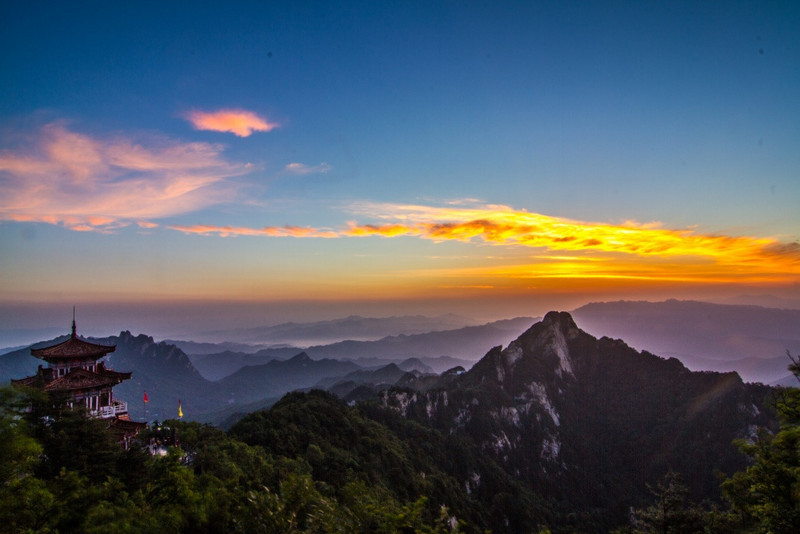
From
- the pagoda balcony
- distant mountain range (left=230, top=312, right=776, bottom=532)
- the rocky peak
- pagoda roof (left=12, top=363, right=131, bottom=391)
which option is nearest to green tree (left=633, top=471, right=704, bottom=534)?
distant mountain range (left=230, top=312, right=776, bottom=532)

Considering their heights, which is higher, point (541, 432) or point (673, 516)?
point (673, 516)

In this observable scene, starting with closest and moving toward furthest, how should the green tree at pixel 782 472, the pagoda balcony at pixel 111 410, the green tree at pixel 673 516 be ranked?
the green tree at pixel 782 472 → the green tree at pixel 673 516 → the pagoda balcony at pixel 111 410

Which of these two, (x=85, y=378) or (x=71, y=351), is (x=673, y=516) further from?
(x=71, y=351)

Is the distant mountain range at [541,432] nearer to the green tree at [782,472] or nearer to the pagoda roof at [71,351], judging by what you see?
the pagoda roof at [71,351]

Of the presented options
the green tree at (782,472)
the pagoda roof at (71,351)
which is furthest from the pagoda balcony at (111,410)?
the green tree at (782,472)

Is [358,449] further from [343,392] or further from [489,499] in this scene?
[343,392]

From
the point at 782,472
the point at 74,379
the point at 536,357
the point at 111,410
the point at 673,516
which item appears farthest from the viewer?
the point at 536,357

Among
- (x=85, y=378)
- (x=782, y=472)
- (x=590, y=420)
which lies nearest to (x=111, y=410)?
(x=85, y=378)

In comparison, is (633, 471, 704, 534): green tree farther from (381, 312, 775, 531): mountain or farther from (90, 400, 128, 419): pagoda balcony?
(381, 312, 775, 531): mountain
